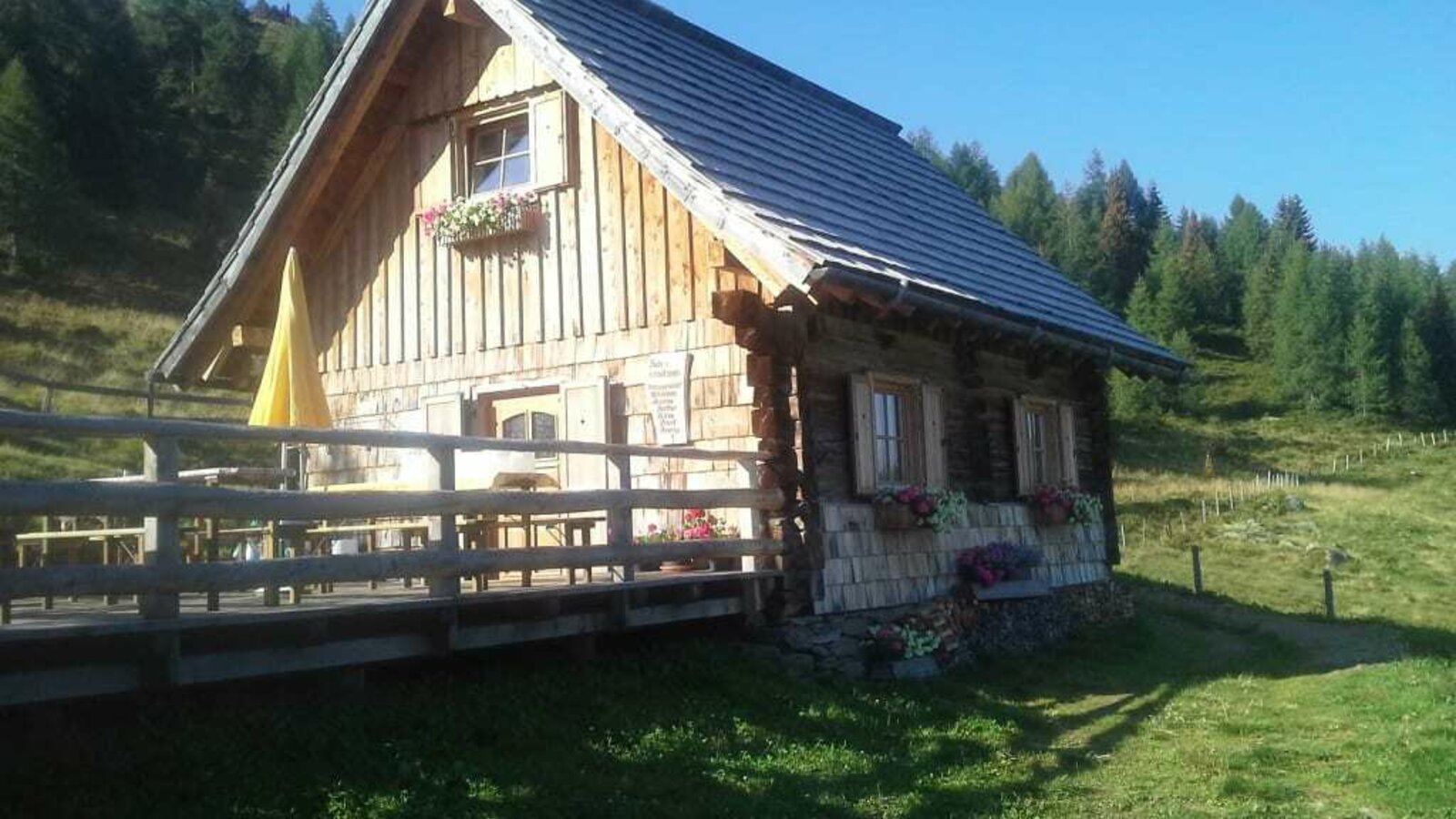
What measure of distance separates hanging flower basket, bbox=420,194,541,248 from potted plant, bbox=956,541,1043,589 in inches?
218

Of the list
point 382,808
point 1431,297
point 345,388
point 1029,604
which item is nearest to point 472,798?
point 382,808

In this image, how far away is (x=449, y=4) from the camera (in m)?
13.5

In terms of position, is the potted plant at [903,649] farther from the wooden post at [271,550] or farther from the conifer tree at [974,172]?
the conifer tree at [974,172]

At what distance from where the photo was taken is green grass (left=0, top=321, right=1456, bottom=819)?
674cm

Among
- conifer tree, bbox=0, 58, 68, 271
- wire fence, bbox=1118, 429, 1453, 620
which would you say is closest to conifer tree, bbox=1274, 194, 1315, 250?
wire fence, bbox=1118, 429, 1453, 620

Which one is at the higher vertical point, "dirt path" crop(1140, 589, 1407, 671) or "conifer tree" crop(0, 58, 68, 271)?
"conifer tree" crop(0, 58, 68, 271)

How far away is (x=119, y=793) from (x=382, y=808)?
1.20 m

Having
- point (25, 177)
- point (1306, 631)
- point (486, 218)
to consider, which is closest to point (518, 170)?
point (486, 218)

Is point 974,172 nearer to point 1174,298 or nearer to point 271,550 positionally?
point 1174,298

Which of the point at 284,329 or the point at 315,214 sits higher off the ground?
the point at 315,214

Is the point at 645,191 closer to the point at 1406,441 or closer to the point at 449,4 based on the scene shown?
the point at 449,4

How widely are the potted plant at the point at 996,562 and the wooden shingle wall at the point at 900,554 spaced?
0.39ft

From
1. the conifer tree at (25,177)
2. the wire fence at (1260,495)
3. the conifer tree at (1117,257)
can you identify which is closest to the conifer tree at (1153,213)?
the conifer tree at (1117,257)

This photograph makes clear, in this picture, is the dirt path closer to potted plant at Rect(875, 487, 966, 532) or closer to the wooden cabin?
the wooden cabin
